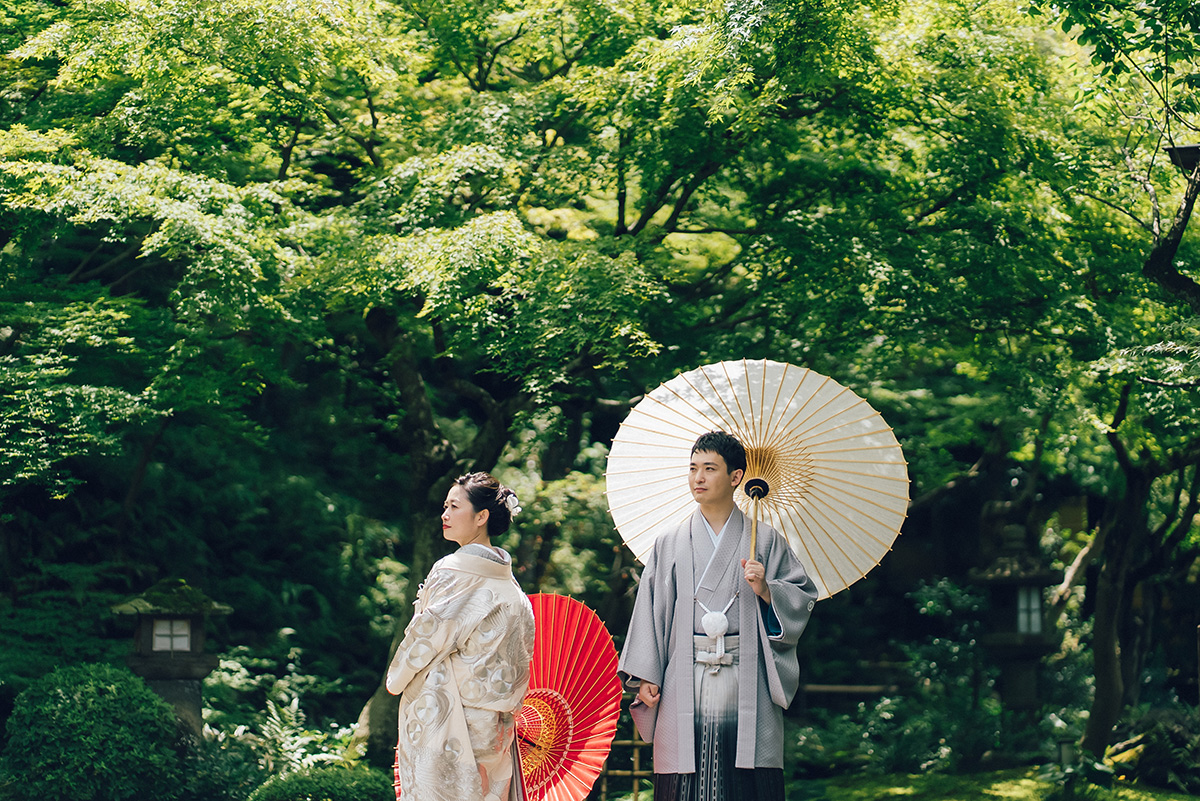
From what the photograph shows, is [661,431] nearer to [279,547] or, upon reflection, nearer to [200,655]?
[200,655]

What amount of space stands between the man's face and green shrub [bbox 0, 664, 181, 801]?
5.62 metres

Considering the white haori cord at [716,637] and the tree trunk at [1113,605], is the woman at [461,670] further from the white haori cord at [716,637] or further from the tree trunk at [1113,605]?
the tree trunk at [1113,605]

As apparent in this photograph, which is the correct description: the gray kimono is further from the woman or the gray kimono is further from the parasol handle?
the woman

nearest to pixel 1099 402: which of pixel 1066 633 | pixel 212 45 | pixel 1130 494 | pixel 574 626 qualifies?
pixel 1130 494

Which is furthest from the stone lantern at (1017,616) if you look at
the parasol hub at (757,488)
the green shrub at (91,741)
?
the parasol hub at (757,488)

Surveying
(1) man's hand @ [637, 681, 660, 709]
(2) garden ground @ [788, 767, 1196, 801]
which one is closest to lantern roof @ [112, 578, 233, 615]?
(2) garden ground @ [788, 767, 1196, 801]

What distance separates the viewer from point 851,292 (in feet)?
27.9

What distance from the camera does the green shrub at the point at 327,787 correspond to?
25.9 ft

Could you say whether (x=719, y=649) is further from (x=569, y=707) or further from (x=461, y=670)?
→ (x=461, y=670)

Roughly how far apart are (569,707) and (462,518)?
3.24ft

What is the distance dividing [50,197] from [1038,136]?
6975mm

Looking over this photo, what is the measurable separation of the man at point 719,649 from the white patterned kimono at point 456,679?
57 centimetres

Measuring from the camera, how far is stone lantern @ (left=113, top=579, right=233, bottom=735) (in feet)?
29.2

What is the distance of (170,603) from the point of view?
8977mm
